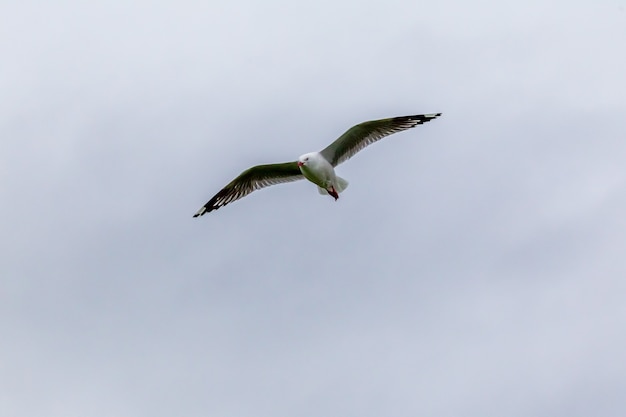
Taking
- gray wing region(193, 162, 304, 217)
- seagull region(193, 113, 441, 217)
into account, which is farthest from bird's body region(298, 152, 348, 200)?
gray wing region(193, 162, 304, 217)

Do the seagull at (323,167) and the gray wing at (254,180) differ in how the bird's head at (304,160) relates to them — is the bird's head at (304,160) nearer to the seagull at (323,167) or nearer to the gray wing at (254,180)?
the seagull at (323,167)

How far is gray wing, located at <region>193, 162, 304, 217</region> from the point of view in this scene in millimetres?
20969

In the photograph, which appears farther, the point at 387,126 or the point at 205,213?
the point at 205,213

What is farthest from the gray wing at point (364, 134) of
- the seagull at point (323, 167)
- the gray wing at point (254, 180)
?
the gray wing at point (254, 180)

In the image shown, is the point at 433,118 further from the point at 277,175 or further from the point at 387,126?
the point at 277,175

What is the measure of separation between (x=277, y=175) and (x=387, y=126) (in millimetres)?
1986

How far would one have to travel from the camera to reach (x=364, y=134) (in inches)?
807

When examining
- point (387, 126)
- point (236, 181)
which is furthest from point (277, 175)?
point (387, 126)

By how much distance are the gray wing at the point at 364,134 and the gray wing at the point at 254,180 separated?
649 mm

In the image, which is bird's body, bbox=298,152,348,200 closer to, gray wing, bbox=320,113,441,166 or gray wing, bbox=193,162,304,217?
gray wing, bbox=320,113,441,166

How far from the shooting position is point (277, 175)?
69.7ft

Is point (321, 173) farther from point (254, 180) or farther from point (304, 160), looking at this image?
point (254, 180)

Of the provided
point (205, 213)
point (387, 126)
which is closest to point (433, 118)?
point (387, 126)

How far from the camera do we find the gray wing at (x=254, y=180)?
2097 cm
